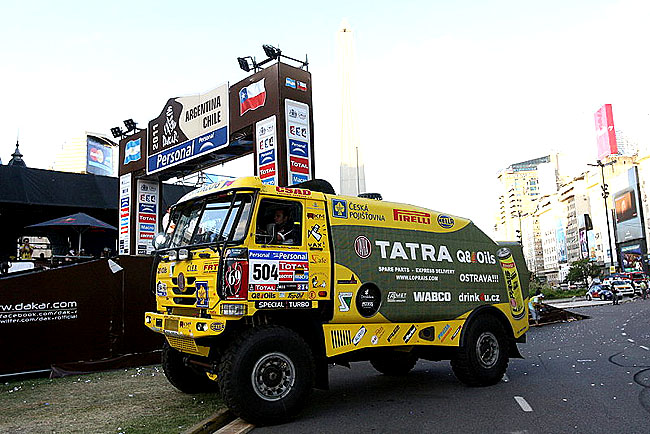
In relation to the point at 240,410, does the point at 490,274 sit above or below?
above

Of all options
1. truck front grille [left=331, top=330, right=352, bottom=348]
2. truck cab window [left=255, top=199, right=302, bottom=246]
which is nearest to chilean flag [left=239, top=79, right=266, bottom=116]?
truck cab window [left=255, top=199, right=302, bottom=246]

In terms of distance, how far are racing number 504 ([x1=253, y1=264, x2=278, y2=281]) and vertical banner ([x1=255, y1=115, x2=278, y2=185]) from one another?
20.5 ft

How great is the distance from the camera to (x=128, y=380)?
968cm

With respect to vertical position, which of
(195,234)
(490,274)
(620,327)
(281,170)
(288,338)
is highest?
(281,170)

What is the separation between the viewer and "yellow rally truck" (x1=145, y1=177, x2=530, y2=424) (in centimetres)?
663

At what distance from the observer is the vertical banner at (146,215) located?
68.3 feet

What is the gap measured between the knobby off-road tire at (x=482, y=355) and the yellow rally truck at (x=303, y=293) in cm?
2

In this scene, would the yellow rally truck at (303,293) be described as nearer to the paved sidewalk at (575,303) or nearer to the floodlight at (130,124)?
the floodlight at (130,124)

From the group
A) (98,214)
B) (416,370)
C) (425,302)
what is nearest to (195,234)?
(425,302)

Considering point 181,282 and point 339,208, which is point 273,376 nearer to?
point 181,282

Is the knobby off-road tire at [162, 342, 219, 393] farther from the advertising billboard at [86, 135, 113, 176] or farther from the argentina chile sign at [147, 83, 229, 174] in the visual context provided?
the advertising billboard at [86, 135, 113, 176]

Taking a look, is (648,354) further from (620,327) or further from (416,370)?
(620,327)

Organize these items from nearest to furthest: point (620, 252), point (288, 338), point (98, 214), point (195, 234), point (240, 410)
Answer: point (240, 410) → point (288, 338) → point (195, 234) → point (98, 214) → point (620, 252)

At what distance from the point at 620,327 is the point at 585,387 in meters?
12.3
